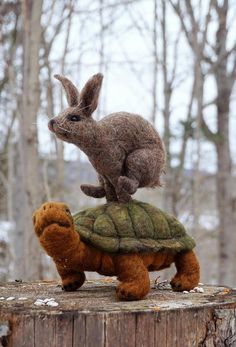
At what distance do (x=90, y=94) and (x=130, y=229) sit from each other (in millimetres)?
425

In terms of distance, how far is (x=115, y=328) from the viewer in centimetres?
129

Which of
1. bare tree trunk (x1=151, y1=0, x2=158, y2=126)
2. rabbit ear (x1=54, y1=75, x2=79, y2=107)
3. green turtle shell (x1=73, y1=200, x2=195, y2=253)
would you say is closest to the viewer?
green turtle shell (x1=73, y1=200, x2=195, y2=253)

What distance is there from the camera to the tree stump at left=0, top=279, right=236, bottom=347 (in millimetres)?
1288

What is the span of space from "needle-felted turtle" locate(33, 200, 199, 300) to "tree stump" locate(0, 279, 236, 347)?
8 centimetres

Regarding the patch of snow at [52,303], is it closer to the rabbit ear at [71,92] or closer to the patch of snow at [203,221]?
the rabbit ear at [71,92]

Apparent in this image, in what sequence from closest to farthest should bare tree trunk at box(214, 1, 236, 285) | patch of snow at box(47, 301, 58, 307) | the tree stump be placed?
the tree stump < patch of snow at box(47, 301, 58, 307) < bare tree trunk at box(214, 1, 236, 285)

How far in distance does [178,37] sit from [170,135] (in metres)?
0.83

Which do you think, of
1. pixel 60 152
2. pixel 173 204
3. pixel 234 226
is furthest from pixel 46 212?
pixel 234 226

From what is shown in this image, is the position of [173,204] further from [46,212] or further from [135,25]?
[46,212]

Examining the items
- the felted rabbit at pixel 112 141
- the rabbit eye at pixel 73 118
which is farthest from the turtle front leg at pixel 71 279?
the rabbit eye at pixel 73 118

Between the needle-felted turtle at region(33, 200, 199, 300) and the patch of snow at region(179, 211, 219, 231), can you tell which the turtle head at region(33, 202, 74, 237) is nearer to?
the needle-felted turtle at region(33, 200, 199, 300)

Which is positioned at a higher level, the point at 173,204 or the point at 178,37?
the point at 178,37

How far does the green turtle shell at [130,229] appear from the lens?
1.52 metres

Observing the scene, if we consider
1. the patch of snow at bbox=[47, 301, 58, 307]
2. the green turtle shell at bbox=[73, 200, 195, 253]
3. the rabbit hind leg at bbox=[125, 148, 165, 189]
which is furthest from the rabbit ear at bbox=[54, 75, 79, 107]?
the patch of snow at bbox=[47, 301, 58, 307]
